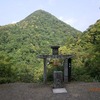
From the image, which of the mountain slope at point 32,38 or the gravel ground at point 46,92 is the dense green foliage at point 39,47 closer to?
the mountain slope at point 32,38

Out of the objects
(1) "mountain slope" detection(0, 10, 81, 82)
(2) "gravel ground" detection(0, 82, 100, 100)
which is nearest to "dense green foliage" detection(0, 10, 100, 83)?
(1) "mountain slope" detection(0, 10, 81, 82)

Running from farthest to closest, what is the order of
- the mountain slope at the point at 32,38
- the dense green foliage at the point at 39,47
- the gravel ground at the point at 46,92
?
the mountain slope at the point at 32,38 → the dense green foliage at the point at 39,47 → the gravel ground at the point at 46,92

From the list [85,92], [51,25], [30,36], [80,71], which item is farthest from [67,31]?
[85,92]

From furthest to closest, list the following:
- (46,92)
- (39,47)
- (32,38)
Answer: (32,38), (39,47), (46,92)

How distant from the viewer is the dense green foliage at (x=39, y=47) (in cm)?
1327

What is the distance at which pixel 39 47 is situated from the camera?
3139 cm

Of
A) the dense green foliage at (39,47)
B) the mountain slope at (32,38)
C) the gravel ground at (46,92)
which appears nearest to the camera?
the gravel ground at (46,92)

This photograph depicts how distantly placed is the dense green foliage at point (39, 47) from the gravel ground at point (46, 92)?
1987mm

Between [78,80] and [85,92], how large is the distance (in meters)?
Result: 3.00

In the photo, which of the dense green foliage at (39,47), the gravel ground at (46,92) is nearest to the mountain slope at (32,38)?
Answer: the dense green foliage at (39,47)

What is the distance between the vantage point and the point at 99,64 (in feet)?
42.1

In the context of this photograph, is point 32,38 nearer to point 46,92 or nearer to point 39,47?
point 39,47

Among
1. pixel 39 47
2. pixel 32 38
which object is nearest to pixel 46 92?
pixel 39 47

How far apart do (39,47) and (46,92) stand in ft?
72.8
